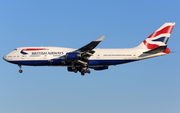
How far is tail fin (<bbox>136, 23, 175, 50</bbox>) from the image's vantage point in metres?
70.6

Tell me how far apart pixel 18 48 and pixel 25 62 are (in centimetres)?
365

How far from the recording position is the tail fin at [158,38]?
7056cm

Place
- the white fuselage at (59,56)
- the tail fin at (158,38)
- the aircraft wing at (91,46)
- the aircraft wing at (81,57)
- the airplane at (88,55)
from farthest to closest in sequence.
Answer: the tail fin at (158,38) → the white fuselage at (59,56) → the airplane at (88,55) → the aircraft wing at (81,57) → the aircraft wing at (91,46)

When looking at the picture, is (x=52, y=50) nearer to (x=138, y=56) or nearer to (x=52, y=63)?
(x=52, y=63)

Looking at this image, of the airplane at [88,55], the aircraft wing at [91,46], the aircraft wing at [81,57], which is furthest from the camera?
the airplane at [88,55]

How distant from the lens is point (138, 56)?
6825cm

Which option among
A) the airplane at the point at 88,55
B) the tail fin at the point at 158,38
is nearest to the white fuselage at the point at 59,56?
the airplane at the point at 88,55

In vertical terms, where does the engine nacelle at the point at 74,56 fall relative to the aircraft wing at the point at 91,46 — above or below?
below

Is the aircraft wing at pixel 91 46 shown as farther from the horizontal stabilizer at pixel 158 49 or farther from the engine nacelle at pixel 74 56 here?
the horizontal stabilizer at pixel 158 49

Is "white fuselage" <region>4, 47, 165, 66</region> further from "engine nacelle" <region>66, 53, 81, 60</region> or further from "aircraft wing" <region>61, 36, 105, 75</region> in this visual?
"engine nacelle" <region>66, 53, 81, 60</region>

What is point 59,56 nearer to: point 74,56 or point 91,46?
point 74,56

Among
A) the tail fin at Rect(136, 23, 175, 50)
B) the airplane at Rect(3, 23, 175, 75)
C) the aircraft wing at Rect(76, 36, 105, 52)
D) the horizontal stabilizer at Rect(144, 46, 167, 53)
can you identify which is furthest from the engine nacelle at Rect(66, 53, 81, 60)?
the horizontal stabilizer at Rect(144, 46, 167, 53)

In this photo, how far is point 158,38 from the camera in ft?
233

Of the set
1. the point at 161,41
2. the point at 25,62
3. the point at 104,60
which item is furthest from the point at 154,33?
the point at 25,62
